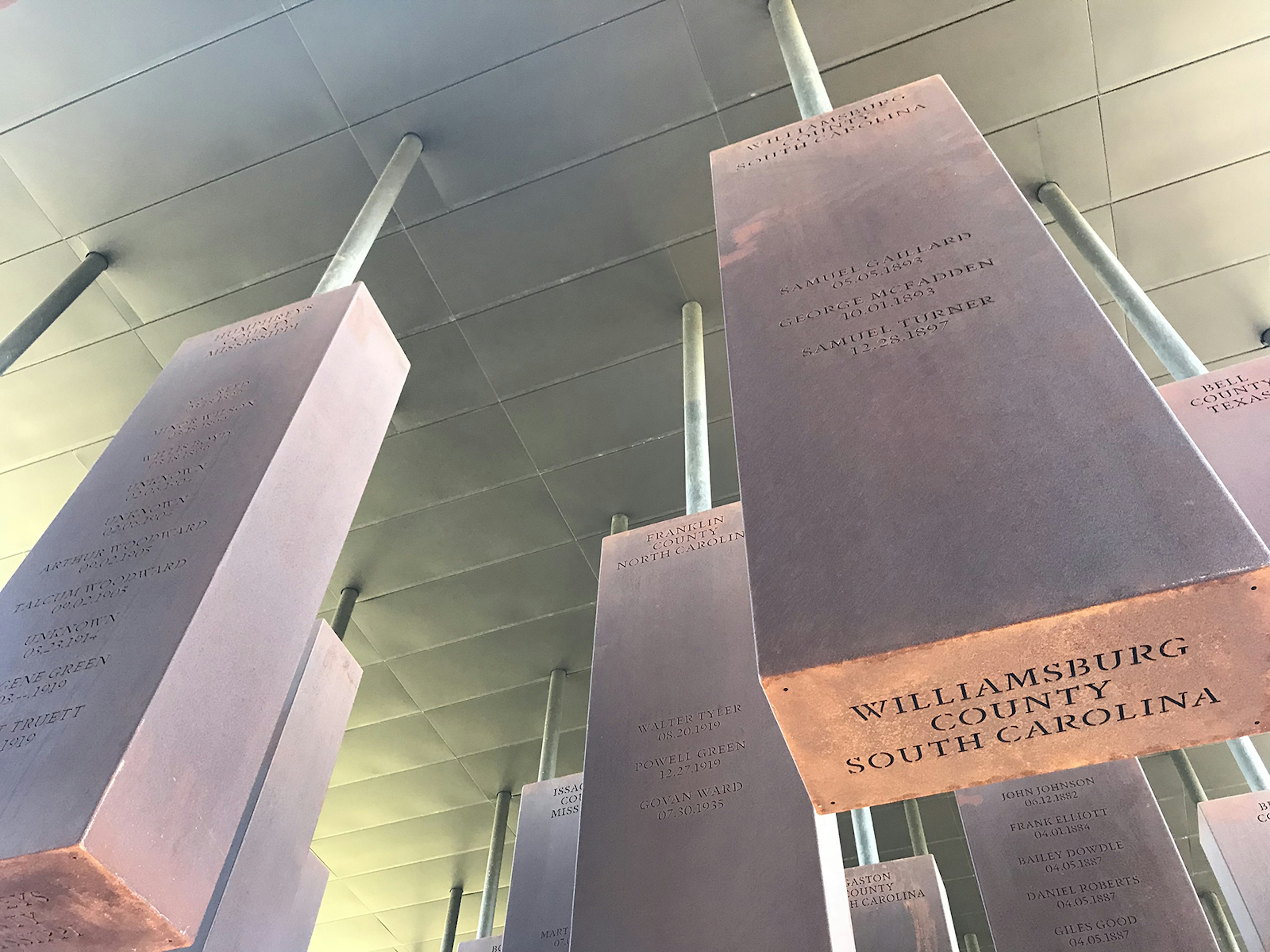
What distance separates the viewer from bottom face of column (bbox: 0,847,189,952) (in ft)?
9.56

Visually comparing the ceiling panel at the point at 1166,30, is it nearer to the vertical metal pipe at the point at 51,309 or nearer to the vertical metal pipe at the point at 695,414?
the vertical metal pipe at the point at 695,414

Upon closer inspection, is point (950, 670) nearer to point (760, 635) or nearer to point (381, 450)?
point (760, 635)

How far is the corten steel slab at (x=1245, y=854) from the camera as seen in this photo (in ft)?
19.1

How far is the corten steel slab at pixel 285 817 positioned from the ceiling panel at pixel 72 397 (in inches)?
115

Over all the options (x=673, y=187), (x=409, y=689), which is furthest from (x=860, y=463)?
(x=409, y=689)

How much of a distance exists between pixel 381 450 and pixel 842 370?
6650 millimetres

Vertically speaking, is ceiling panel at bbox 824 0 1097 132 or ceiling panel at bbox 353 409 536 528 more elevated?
ceiling panel at bbox 824 0 1097 132

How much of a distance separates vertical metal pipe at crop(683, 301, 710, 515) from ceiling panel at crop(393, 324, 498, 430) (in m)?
1.88

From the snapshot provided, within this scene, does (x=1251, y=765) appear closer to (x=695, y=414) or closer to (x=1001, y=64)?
(x=695, y=414)

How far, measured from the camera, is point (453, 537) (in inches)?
376

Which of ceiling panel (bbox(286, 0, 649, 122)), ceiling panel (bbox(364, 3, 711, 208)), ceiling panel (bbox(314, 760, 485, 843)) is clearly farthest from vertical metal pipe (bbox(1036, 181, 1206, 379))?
ceiling panel (bbox(314, 760, 485, 843))

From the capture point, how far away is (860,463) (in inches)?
102

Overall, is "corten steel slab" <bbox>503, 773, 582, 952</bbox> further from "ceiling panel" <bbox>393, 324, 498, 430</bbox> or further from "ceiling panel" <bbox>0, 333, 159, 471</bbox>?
"ceiling panel" <bbox>0, 333, 159, 471</bbox>

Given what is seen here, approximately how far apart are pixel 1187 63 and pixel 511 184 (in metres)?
4.94
